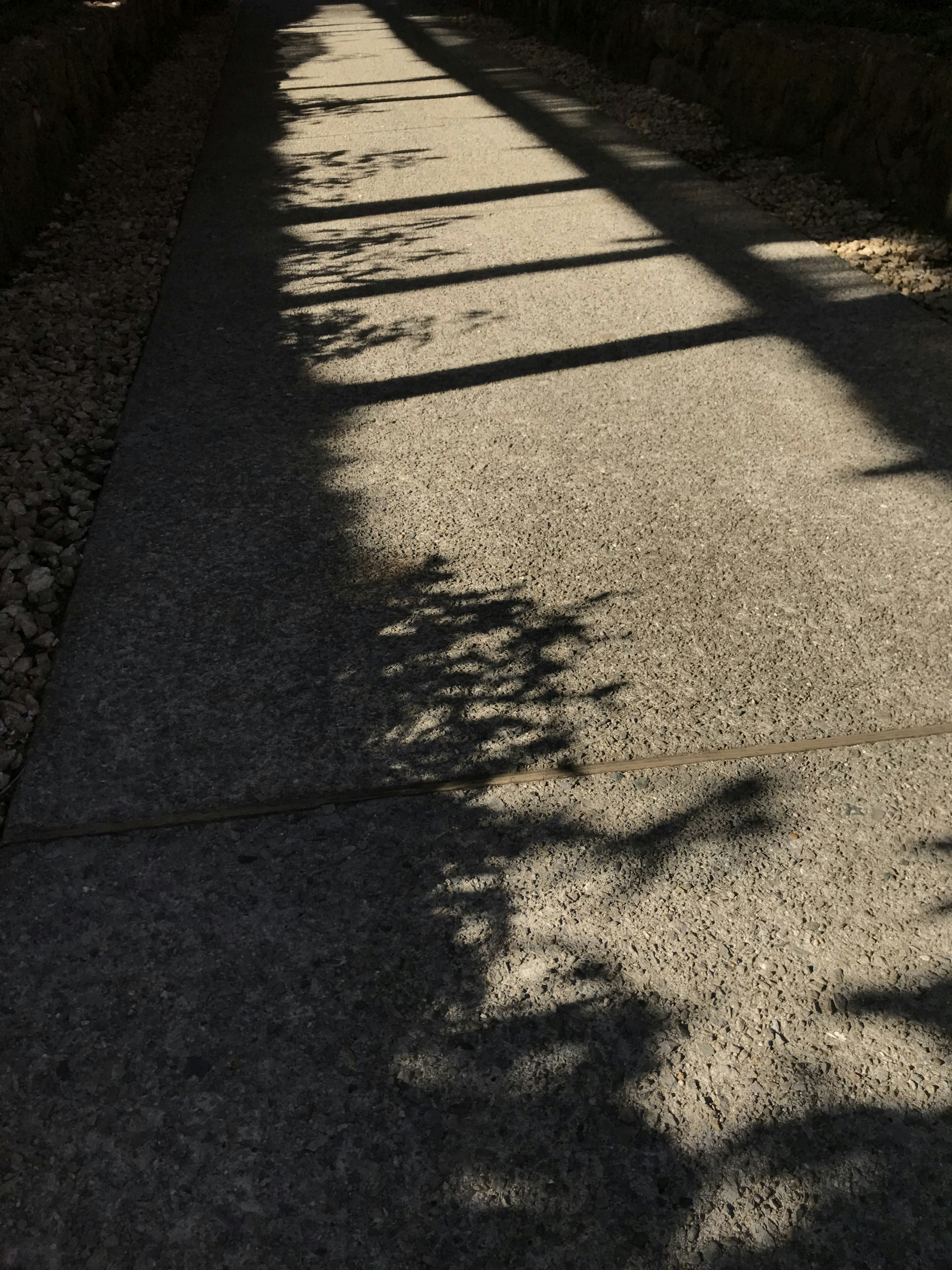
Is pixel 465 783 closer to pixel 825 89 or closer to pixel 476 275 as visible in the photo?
pixel 476 275

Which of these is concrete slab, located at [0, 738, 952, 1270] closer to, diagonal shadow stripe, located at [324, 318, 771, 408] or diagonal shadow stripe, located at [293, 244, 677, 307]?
diagonal shadow stripe, located at [324, 318, 771, 408]

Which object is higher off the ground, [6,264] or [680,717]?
[6,264]

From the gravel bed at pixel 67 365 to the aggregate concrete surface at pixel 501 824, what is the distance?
4.4 inches

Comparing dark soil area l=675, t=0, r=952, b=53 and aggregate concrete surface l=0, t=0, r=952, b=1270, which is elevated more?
dark soil area l=675, t=0, r=952, b=53

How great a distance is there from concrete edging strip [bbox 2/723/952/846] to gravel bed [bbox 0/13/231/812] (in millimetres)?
276

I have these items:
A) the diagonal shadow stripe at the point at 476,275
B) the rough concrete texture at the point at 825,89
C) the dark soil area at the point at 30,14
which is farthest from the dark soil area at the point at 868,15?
the dark soil area at the point at 30,14

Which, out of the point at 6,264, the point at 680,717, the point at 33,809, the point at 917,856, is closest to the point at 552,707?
the point at 680,717

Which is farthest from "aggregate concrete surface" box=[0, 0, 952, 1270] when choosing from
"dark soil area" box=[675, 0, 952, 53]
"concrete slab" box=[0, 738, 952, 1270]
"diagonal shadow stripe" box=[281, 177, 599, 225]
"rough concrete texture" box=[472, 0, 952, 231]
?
"dark soil area" box=[675, 0, 952, 53]

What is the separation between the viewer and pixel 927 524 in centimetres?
358

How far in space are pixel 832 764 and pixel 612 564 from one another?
3.47 ft

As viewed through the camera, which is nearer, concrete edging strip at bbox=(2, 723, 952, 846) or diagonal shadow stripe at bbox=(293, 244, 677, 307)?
concrete edging strip at bbox=(2, 723, 952, 846)

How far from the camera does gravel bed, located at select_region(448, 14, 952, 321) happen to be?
568 cm

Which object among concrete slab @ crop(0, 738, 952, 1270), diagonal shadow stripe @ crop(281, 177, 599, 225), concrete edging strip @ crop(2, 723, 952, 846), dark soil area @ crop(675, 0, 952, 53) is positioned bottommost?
concrete slab @ crop(0, 738, 952, 1270)

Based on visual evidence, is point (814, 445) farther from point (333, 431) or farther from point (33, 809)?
point (33, 809)
